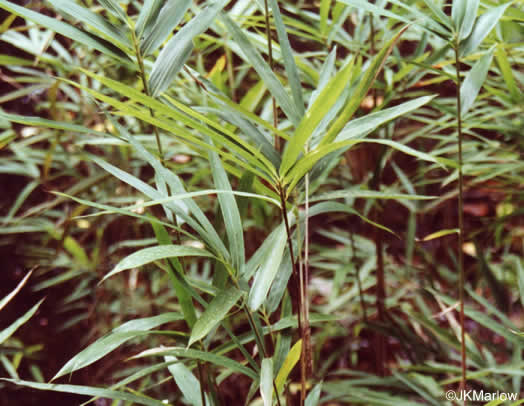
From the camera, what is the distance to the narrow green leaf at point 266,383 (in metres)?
0.38

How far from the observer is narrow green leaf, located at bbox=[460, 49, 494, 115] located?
490 mm

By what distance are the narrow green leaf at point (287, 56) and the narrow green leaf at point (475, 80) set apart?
18 centimetres

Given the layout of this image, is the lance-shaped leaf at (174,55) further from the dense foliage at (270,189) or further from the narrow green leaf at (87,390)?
the narrow green leaf at (87,390)

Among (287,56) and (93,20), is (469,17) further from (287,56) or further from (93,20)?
(93,20)

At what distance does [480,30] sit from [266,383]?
37 cm

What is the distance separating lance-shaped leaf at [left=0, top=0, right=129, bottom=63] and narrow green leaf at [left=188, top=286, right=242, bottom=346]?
0.23 m

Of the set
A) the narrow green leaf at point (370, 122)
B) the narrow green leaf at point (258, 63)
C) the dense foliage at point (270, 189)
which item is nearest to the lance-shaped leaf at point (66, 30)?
the dense foliage at point (270, 189)

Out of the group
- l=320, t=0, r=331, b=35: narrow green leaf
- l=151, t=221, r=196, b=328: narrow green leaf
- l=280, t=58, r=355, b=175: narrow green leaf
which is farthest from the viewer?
l=320, t=0, r=331, b=35: narrow green leaf

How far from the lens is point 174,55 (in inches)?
17.2

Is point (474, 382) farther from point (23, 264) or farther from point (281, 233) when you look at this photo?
point (23, 264)

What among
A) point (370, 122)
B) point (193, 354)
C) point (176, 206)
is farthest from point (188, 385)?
point (370, 122)

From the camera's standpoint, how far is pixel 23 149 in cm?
109

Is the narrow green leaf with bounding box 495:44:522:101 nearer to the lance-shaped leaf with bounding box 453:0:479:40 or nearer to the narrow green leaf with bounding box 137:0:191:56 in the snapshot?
the lance-shaped leaf with bounding box 453:0:479:40

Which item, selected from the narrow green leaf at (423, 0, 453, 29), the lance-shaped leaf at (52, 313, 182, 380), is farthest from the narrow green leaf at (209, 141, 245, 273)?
the narrow green leaf at (423, 0, 453, 29)
